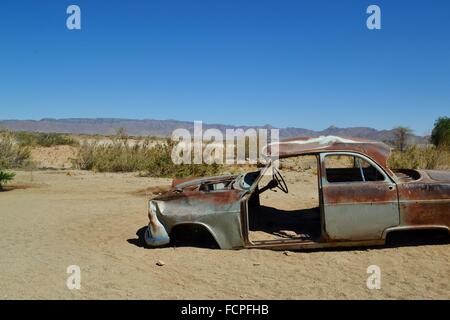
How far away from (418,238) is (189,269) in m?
3.42

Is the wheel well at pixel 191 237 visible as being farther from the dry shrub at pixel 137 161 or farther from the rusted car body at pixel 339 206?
the dry shrub at pixel 137 161

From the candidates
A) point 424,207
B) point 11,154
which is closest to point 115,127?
point 11,154

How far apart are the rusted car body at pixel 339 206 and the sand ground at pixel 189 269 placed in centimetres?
24

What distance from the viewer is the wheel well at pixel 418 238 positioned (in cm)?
677

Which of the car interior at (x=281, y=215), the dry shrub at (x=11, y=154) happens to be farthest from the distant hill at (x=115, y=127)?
the car interior at (x=281, y=215)

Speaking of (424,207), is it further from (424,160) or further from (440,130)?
(440,130)

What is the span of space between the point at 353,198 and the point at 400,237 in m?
1.32

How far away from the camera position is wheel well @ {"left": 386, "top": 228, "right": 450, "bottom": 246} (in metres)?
6.77

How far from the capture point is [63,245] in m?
7.62

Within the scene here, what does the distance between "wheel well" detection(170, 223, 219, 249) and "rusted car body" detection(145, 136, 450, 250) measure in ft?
1.04

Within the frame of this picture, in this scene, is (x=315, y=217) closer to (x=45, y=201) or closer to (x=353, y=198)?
(x=353, y=198)

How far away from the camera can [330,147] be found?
658 centimetres

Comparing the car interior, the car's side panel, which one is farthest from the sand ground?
the car interior
